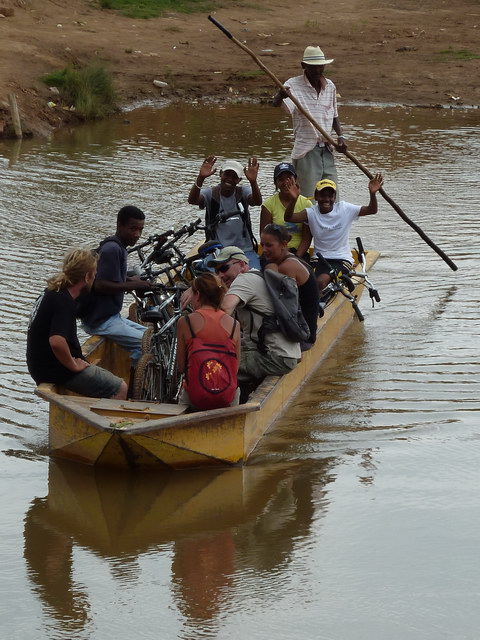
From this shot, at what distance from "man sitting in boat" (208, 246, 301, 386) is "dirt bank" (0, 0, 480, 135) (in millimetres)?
12096

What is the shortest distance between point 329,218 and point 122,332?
2.61 metres

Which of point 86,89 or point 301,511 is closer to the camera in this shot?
point 301,511

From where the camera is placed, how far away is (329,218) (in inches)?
434

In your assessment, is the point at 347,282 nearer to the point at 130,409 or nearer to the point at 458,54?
the point at 130,409

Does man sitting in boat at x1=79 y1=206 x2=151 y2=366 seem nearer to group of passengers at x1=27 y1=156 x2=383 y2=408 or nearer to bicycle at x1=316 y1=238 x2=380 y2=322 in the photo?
group of passengers at x1=27 y1=156 x2=383 y2=408

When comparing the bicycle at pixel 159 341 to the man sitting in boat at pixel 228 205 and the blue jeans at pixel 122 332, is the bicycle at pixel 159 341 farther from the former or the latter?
the man sitting in boat at pixel 228 205

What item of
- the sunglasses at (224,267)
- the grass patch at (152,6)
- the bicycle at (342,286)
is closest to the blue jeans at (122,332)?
the sunglasses at (224,267)

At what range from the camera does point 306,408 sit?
9.61m

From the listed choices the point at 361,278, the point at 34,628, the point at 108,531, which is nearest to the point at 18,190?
the point at 361,278

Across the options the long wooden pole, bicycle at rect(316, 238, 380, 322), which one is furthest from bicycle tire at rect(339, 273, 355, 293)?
the long wooden pole

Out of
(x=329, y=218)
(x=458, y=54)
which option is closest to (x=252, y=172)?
(x=329, y=218)

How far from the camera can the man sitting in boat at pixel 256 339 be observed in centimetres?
882

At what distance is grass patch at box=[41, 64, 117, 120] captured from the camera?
21703 mm

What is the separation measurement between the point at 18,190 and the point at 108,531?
9.49 meters
